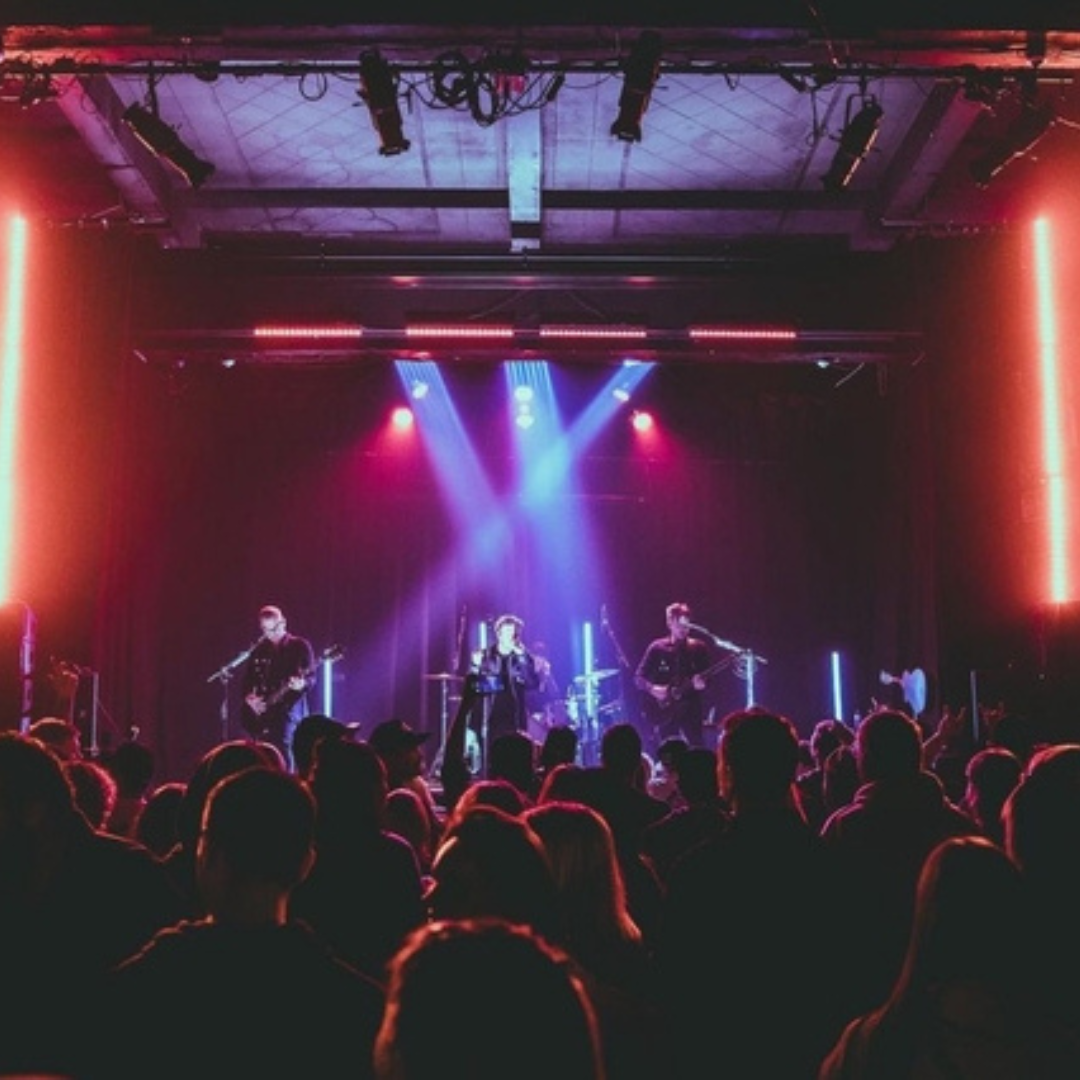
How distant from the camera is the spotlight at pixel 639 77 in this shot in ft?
23.6

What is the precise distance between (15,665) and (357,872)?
689cm

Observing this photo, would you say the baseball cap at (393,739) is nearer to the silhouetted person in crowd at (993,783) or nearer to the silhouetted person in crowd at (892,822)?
the silhouetted person in crowd at (892,822)

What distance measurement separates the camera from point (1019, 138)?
826cm

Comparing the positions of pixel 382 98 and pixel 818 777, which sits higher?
pixel 382 98

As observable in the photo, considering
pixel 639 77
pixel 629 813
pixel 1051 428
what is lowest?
pixel 629 813

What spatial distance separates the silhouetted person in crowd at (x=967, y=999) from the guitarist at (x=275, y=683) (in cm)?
1036

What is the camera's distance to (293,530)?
48.8ft

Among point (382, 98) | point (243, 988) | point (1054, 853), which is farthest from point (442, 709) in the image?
point (243, 988)

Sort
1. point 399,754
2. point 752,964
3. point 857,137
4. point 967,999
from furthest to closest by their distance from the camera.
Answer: point 857,137, point 399,754, point 752,964, point 967,999

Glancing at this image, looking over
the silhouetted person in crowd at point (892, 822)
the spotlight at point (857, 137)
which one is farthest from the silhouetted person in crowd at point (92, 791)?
the spotlight at point (857, 137)

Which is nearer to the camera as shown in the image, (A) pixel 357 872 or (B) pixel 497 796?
(A) pixel 357 872

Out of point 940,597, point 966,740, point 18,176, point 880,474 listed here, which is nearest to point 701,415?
point 880,474

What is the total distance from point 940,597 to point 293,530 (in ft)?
23.8

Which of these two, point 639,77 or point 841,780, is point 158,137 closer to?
point 639,77
